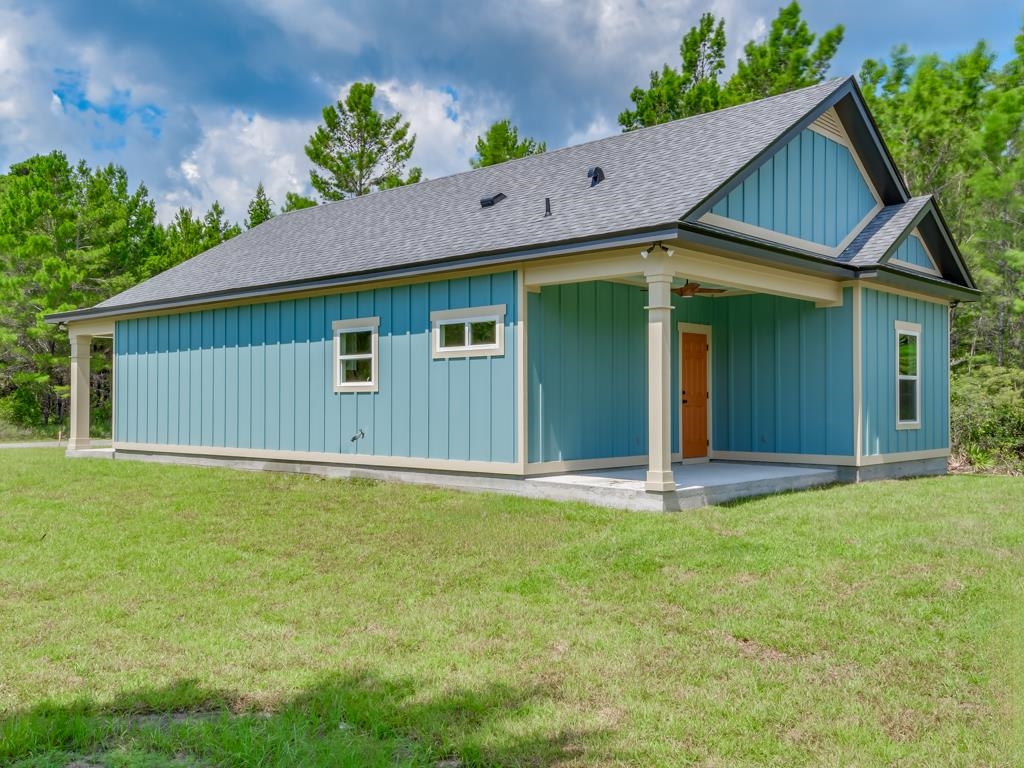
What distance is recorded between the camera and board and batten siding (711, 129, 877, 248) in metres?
10.5

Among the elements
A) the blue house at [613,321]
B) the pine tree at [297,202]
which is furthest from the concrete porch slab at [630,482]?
the pine tree at [297,202]

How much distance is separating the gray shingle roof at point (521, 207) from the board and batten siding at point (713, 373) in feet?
4.22

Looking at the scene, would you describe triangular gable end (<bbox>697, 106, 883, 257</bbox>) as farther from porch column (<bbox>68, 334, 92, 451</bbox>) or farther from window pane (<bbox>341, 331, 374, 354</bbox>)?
porch column (<bbox>68, 334, 92, 451</bbox>)

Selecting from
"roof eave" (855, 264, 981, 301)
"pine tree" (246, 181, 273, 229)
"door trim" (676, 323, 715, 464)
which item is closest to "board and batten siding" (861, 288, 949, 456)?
"roof eave" (855, 264, 981, 301)

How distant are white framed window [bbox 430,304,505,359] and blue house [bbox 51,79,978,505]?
1.0 inches

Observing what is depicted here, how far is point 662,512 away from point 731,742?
5193mm

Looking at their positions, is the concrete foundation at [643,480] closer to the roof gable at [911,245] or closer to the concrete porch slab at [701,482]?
the concrete porch slab at [701,482]

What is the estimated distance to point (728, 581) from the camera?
19.1 feet

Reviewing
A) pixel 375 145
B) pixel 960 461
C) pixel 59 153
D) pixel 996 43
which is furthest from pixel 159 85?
pixel 996 43

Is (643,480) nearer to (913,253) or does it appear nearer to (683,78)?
(913,253)

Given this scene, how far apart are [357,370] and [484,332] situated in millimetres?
2492

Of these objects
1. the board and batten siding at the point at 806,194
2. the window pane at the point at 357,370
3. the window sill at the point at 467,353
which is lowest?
the window pane at the point at 357,370

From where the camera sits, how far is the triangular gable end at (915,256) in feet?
41.5

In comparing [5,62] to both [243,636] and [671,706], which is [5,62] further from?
[671,706]
